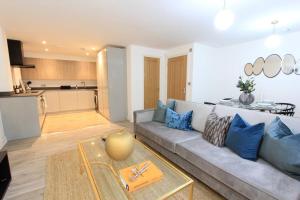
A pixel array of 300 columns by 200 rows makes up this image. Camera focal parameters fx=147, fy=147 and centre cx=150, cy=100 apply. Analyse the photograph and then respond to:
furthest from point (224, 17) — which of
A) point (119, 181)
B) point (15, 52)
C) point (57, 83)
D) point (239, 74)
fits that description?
point (57, 83)

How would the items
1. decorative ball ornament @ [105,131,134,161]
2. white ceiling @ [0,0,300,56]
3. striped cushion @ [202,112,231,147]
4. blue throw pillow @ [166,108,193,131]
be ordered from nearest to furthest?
1. decorative ball ornament @ [105,131,134,161]
2. striped cushion @ [202,112,231,147]
3. white ceiling @ [0,0,300,56]
4. blue throw pillow @ [166,108,193,131]

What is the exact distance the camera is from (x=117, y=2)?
1.97 meters

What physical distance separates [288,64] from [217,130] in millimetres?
2878

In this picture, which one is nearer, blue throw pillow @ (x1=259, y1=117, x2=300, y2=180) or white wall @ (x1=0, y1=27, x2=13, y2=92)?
blue throw pillow @ (x1=259, y1=117, x2=300, y2=180)

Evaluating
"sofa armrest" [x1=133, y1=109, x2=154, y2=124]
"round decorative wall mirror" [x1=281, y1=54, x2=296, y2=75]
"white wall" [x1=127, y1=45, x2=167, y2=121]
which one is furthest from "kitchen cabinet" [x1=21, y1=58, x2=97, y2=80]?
"round decorative wall mirror" [x1=281, y1=54, x2=296, y2=75]

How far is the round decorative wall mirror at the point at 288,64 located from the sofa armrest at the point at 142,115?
3.17m

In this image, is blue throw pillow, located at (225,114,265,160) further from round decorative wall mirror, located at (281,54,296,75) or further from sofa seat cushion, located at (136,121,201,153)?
round decorative wall mirror, located at (281,54,296,75)

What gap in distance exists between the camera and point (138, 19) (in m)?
2.50

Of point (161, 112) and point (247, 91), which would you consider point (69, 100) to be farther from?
point (247, 91)

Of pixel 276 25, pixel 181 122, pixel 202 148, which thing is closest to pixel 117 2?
pixel 181 122

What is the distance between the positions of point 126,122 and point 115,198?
→ 10.6 ft

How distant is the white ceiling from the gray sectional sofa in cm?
148

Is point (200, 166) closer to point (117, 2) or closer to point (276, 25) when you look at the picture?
point (117, 2)

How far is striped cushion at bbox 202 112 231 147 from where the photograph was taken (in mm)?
1826
